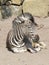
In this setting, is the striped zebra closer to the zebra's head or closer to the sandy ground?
the zebra's head

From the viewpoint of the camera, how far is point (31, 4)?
776cm

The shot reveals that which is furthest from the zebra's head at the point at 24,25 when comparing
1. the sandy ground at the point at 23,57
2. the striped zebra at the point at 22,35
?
the sandy ground at the point at 23,57

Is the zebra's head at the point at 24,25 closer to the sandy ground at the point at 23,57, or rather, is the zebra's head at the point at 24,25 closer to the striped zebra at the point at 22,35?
the striped zebra at the point at 22,35

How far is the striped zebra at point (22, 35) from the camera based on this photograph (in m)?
5.51

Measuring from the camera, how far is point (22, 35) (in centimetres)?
555

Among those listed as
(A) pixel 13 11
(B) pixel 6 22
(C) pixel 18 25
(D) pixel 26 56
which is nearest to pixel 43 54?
(D) pixel 26 56

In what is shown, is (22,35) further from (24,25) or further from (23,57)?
(23,57)

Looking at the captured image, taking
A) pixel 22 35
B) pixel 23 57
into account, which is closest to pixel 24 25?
pixel 22 35

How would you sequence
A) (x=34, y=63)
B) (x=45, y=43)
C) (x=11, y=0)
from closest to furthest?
(x=34, y=63) < (x=45, y=43) < (x=11, y=0)

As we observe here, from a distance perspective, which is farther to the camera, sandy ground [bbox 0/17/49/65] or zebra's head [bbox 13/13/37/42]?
zebra's head [bbox 13/13/37/42]

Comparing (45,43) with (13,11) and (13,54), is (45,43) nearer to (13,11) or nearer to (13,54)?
(13,54)

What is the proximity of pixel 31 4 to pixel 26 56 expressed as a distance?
2.64m

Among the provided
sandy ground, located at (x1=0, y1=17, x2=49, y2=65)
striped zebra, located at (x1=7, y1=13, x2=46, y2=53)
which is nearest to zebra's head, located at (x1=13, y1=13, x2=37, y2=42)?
striped zebra, located at (x1=7, y1=13, x2=46, y2=53)

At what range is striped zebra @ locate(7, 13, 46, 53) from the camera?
551 cm
